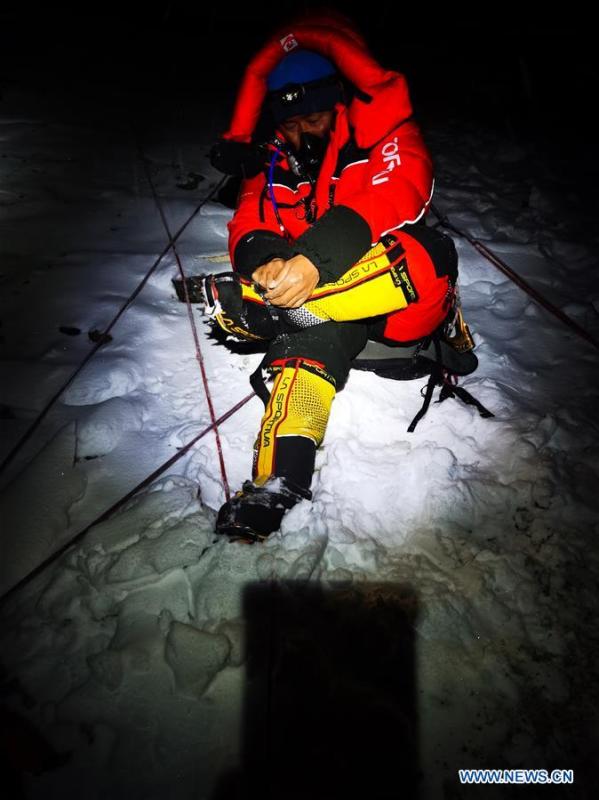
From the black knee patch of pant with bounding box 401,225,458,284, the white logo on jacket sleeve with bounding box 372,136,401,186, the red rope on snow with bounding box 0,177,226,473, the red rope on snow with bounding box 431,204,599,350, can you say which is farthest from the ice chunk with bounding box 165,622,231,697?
the red rope on snow with bounding box 431,204,599,350

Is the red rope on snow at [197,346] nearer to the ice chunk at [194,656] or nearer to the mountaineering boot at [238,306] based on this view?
the mountaineering boot at [238,306]

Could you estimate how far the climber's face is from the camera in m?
2.04

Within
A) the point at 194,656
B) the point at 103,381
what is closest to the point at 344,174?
the point at 103,381

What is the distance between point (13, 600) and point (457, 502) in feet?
5.32

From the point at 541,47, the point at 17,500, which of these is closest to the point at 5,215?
the point at 17,500

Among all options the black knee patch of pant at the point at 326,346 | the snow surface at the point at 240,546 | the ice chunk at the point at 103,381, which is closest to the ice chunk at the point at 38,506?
the snow surface at the point at 240,546

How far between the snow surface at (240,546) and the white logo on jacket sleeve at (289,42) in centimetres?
147

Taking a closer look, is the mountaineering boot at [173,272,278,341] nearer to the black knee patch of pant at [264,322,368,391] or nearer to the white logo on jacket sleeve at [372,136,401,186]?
the black knee patch of pant at [264,322,368,391]

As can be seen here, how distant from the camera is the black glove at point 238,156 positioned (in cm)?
222

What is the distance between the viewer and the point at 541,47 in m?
6.72

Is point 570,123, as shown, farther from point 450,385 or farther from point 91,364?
point 91,364

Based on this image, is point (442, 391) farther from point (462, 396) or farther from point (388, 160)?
point (388, 160)

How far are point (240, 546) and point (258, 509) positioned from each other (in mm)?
177

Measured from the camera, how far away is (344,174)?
81.4 inches
